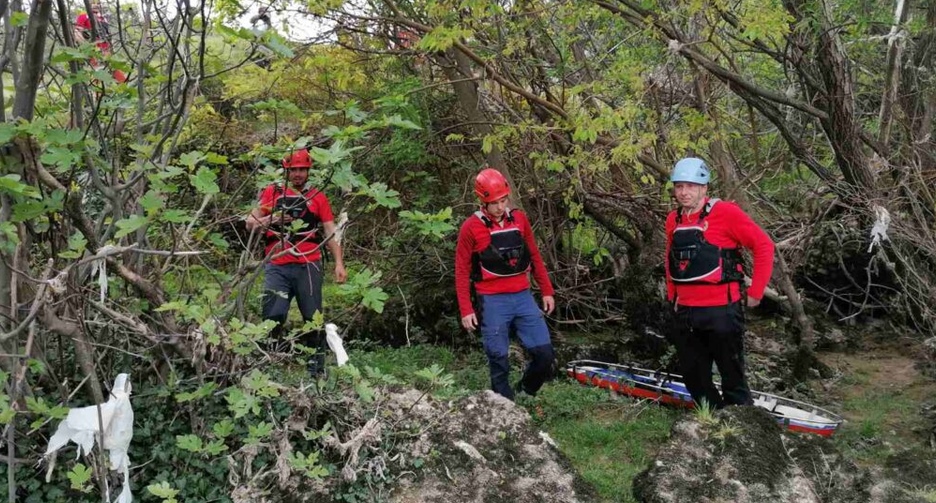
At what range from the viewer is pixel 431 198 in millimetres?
7809

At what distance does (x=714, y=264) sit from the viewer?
4.76 metres

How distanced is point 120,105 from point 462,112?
4.74 metres

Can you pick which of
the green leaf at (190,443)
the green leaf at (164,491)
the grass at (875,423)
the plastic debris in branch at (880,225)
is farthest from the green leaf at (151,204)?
the plastic debris in branch at (880,225)

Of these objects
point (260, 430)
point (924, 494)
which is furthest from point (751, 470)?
point (260, 430)

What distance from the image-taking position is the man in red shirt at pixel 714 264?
4.76 m

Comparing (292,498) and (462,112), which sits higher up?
(462,112)

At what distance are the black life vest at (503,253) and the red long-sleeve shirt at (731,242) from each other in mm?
1189

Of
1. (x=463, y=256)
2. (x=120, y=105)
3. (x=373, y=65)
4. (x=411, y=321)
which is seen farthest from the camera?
(x=411, y=321)

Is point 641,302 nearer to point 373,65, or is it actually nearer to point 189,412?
point 373,65

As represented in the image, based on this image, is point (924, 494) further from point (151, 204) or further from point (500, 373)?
point (151, 204)

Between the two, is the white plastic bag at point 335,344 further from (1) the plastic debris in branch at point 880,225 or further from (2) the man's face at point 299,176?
(1) the plastic debris in branch at point 880,225

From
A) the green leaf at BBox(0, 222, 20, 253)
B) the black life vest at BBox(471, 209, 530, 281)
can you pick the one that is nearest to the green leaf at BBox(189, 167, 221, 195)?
the green leaf at BBox(0, 222, 20, 253)

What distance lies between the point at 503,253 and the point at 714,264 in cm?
146

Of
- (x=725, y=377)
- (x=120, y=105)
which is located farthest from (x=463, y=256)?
(x=120, y=105)
